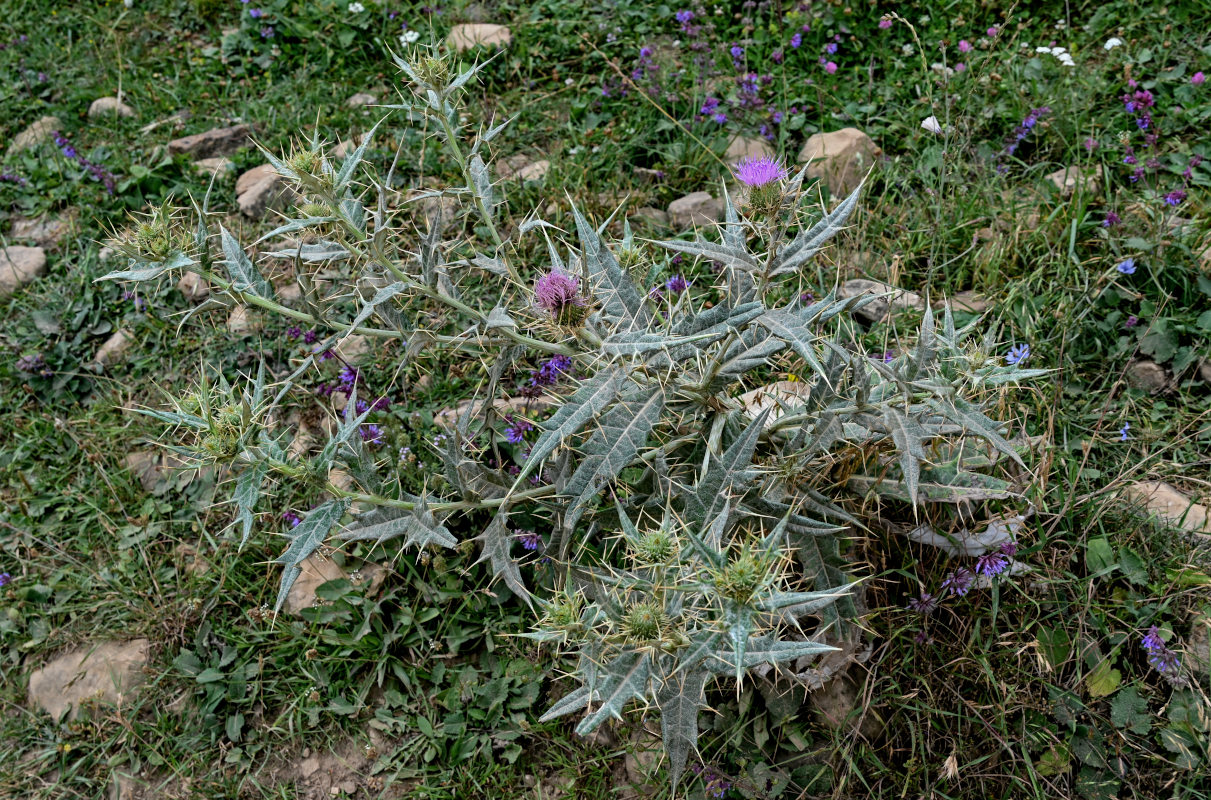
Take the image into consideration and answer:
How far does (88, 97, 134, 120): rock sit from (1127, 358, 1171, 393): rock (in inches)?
181

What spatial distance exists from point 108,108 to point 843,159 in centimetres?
360

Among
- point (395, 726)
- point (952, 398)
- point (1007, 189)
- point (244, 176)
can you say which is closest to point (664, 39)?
point (1007, 189)

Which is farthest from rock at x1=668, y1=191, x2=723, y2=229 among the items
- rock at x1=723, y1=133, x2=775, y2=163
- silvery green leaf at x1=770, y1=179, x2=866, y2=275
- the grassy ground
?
silvery green leaf at x1=770, y1=179, x2=866, y2=275

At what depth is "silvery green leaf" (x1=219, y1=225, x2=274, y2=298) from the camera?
2229 mm

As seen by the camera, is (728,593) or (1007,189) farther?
(1007,189)

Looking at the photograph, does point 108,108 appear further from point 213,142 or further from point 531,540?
point 531,540

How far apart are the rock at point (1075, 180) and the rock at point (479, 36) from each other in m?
2.54

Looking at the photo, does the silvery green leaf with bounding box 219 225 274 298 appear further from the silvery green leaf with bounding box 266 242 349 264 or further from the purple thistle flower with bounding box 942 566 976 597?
the purple thistle flower with bounding box 942 566 976 597

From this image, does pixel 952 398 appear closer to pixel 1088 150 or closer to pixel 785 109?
pixel 1088 150

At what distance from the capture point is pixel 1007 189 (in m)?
3.38

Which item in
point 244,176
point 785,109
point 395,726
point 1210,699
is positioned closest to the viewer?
point 1210,699

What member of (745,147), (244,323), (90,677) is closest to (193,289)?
(244,323)

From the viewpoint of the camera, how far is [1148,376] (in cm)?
288

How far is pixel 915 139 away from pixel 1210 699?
2.28 m
